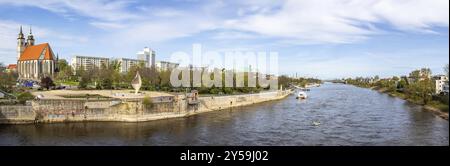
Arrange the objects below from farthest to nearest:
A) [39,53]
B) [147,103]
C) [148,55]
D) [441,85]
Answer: [148,55] → [39,53] → [441,85] → [147,103]

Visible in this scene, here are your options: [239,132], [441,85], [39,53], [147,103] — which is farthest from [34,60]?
[441,85]

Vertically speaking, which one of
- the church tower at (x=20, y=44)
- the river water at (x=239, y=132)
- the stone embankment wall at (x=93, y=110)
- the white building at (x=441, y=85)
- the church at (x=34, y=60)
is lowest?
the river water at (x=239, y=132)

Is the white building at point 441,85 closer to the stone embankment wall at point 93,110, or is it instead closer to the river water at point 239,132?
the river water at point 239,132

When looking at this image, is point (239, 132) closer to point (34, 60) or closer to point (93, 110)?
point (93, 110)

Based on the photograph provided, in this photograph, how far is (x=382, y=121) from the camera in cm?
3644

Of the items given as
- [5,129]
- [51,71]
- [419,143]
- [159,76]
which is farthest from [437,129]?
[51,71]

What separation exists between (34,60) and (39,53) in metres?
2.24

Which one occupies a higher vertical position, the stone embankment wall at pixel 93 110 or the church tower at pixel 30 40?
the church tower at pixel 30 40

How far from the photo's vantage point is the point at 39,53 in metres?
89.2

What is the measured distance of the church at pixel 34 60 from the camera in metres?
88.8

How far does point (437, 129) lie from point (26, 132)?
33.1 m

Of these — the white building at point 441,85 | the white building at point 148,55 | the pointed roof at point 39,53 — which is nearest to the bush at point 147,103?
the white building at point 441,85

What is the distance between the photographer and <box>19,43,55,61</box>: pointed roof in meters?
88.9
